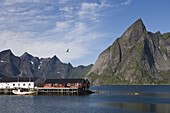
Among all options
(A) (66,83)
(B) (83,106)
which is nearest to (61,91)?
(A) (66,83)

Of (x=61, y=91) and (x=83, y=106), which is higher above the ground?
(x=61, y=91)

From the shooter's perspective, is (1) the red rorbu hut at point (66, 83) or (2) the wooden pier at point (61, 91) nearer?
(2) the wooden pier at point (61, 91)

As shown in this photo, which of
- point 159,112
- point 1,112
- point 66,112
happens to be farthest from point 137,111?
point 1,112

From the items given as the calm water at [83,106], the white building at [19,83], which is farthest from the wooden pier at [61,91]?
the calm water at [83,106]

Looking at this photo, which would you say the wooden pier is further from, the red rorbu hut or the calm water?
the calm water

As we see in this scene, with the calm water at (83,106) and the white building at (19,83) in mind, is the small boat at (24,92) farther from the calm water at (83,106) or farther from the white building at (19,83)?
the calm water at (83,106)

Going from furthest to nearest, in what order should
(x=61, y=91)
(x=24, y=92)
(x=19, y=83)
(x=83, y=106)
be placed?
(x=19, y=83) → (x=24, y=92) → (x=61, y=91) → (x=83, y=106)

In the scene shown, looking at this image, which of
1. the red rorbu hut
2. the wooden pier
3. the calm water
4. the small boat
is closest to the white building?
the small boat

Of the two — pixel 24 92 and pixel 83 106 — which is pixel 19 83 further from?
pixel 83 106

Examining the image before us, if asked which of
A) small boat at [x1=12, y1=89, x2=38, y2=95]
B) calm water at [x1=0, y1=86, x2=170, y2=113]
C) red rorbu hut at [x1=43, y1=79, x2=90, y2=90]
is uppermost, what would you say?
red rorbu hut at [x1=43, y1=79, x2=90, y2=90]

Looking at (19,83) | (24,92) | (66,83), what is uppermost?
(19,83)

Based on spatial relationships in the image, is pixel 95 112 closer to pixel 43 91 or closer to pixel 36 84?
pixel 43 91

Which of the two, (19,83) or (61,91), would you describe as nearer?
(61,91)

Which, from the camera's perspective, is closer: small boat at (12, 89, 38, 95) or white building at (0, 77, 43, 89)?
small boat at (12, 89, 38, 95)
